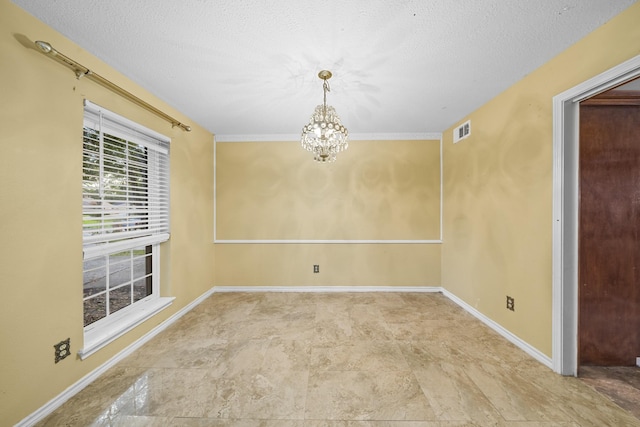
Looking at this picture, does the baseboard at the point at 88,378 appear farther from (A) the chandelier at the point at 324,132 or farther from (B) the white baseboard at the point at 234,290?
(A) the chandelier at the point at 324,132

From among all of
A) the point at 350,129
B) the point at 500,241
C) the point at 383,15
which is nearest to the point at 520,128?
the point at 500,241

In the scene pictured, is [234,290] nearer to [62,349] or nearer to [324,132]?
[62,349]

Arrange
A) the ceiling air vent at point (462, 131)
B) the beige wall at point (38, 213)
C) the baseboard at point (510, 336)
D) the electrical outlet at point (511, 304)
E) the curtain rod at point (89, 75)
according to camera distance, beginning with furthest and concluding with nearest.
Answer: the ceiling air vent at point (462, 131) → the electrical outlet at point (511, 304) → the baseboard at point (510, 336) → the curtain rod at point (89, 75) → the beige wall at point (38, 213)

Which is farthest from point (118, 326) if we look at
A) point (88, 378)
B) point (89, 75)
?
point (89, 75)

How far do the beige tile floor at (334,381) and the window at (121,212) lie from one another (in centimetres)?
38

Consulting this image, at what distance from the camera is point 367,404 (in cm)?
153

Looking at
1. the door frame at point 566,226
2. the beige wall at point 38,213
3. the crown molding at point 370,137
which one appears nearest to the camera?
the beige wall at point 38,213

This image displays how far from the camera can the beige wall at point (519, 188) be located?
1613mm

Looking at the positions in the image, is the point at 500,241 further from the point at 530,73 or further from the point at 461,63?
the point at 461,63

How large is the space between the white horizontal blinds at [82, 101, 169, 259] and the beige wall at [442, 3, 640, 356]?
11.5 ft

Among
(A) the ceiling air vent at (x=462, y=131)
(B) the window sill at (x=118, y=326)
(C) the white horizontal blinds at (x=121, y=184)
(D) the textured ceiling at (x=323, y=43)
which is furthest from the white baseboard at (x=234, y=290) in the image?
(D) the textured ceiling at (x=323, y=43)

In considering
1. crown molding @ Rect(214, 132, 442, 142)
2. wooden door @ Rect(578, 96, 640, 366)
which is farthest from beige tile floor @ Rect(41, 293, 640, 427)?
crown molding @ Rect(214, 132, 442, 142)

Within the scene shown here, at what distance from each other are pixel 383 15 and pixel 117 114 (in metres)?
2.19

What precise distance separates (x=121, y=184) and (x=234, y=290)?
2209 mm
